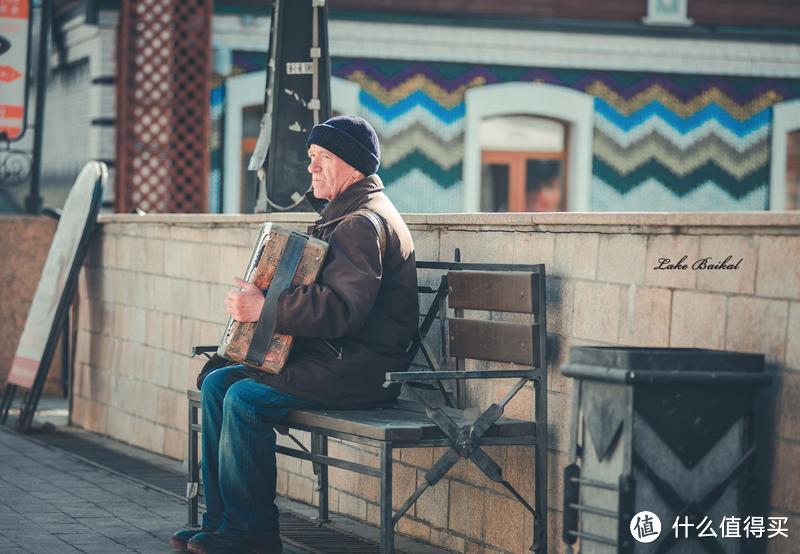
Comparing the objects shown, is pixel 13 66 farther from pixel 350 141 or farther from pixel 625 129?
pixel 350 141

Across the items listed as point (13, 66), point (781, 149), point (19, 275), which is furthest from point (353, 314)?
point (781, 149)

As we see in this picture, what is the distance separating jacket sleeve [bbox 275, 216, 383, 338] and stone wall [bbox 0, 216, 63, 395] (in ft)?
24.1

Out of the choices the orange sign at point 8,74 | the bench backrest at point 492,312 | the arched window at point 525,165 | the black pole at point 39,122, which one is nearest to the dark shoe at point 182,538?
the bench backrest at point 492,312

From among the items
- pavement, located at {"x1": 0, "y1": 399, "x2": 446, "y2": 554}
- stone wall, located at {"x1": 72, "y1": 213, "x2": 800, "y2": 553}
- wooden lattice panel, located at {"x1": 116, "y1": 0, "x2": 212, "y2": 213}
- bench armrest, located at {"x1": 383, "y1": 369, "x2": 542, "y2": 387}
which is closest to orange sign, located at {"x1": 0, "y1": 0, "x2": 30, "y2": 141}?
wooden lattice panel, located at {"x1": 116, "y1": 0, "x2": 212, "y2": 213}

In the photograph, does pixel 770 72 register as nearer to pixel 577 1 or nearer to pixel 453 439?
pixel 577 1

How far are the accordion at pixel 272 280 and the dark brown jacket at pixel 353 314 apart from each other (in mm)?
44

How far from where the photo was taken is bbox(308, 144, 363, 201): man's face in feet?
19.8

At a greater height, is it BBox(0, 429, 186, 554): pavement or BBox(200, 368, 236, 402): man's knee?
BBox(200, 368, 236, 402): man's knee

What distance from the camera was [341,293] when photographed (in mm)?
5637

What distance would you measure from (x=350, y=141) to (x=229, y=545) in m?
1.59

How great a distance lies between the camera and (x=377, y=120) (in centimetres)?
1619

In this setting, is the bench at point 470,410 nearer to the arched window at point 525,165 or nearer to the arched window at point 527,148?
A: the arched window at point 527,148

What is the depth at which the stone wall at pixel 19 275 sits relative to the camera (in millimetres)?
12633

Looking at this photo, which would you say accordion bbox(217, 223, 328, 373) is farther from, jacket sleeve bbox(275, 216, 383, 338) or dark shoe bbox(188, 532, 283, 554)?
dark shoe bbox(188, 532, 283, 554)
